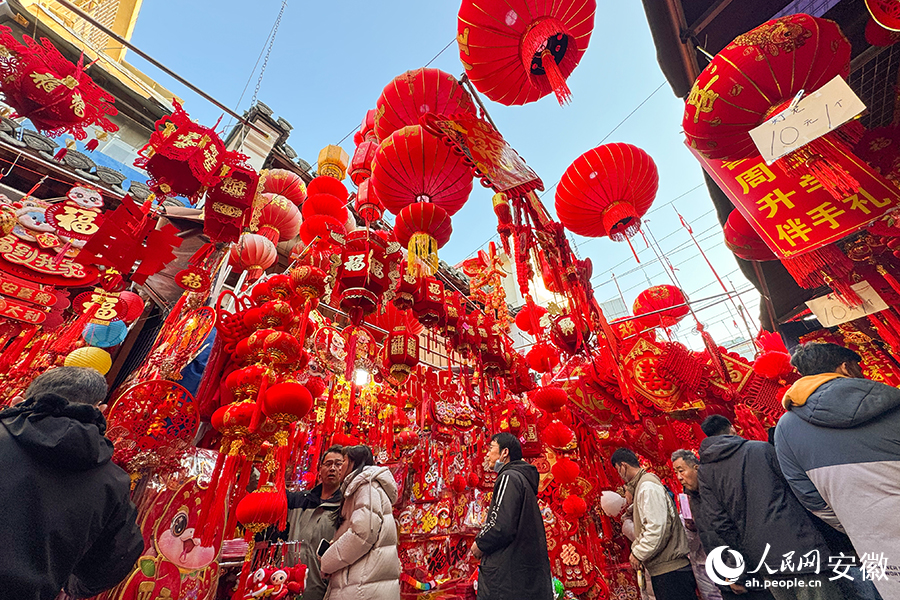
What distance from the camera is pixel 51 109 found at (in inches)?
85.7

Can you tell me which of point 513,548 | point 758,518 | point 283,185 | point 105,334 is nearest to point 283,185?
point 283,185

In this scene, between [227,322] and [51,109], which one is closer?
[51,109]

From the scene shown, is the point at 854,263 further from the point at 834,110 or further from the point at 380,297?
the point at 380,297

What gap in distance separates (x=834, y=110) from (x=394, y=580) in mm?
3350

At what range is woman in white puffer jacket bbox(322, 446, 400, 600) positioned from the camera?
2.02m

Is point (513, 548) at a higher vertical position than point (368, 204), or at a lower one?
lower

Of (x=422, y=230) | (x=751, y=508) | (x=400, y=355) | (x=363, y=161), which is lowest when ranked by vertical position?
(x=751, y=508)

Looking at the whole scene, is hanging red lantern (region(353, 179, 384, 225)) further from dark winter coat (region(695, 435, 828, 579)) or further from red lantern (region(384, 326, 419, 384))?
dark winter coat (region(695, 435, 828, 579))

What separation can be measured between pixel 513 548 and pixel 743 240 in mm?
3338

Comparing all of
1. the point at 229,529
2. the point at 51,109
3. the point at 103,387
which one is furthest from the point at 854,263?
the point at 51,109

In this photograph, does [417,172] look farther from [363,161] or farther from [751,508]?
[751,508]

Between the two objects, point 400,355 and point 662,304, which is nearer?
point 400,355

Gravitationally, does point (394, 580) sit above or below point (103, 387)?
below

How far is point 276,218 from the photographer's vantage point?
4266mm
